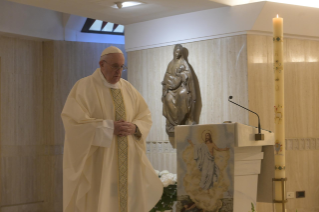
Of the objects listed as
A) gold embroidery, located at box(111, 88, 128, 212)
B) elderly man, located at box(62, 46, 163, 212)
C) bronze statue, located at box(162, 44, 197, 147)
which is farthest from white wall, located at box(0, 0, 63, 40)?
gold embroidery, located at box(111, 88, 128, 212)

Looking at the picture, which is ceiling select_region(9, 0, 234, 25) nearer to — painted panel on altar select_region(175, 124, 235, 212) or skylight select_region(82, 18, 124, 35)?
skylight select_region(82, 18, 124, 35)

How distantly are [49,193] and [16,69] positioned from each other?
8.72 ft

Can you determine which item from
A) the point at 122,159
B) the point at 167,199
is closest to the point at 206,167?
the point at 122,159

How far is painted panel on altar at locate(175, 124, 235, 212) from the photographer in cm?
395

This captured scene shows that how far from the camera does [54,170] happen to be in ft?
32.3

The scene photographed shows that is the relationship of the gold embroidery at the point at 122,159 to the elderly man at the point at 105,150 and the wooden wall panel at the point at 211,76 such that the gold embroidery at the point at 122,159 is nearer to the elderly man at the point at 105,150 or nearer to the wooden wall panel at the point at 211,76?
the elderly man at the point at 105,150

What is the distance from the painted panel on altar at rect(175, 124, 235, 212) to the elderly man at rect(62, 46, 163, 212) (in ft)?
2.61

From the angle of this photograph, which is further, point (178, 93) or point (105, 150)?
point (178, 93)

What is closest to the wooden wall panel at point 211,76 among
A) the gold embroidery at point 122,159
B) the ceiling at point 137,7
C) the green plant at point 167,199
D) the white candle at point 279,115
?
the ceiling at point 137,7

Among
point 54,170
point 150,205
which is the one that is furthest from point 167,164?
point 150,205

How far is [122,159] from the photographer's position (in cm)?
481

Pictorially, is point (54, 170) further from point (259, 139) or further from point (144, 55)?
point (259, 139)

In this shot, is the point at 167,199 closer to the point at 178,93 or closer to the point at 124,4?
the point at 178,93

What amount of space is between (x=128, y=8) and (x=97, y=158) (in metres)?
3.83
